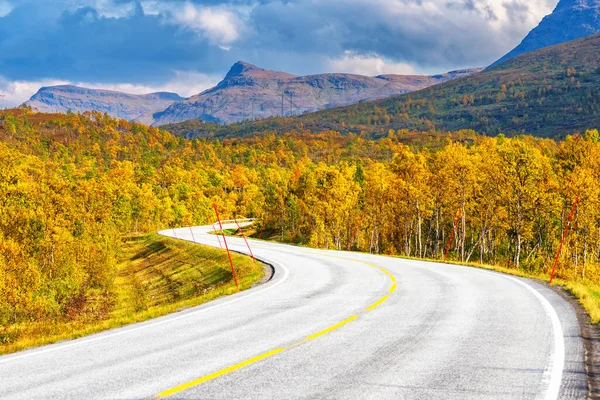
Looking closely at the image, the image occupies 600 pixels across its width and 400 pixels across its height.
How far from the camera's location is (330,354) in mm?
8141

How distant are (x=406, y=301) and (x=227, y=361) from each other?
6.92 meters

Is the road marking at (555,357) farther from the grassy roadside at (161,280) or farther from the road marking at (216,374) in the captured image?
the grassy roadside at (161,280)

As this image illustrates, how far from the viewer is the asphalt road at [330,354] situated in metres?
6.55

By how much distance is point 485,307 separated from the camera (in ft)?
40.8

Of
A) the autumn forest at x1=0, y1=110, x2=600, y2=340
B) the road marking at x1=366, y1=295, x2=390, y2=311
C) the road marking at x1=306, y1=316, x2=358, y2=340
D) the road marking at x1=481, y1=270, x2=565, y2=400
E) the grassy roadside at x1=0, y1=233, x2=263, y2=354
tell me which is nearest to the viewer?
the road marking at x1=481, y1=270, x2=565, y2=400

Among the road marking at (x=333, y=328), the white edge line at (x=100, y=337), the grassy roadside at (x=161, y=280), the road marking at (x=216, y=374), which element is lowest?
the grassy roadside at (x=161, y=280)

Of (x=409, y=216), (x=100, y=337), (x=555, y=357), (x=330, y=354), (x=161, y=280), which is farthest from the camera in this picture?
(x=409, y=216)

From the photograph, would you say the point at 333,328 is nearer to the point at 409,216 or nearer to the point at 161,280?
the point at 161,280

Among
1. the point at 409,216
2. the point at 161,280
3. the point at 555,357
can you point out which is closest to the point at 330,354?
the point at 555,357

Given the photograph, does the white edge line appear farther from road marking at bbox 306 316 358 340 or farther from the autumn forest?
the autumn forest

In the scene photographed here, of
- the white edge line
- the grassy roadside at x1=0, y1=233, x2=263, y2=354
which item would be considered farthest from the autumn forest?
the white edge line

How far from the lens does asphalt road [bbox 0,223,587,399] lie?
21.5ft

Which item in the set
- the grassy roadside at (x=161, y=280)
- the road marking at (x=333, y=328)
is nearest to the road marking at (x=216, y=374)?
the road marking at (x=333, y=328)

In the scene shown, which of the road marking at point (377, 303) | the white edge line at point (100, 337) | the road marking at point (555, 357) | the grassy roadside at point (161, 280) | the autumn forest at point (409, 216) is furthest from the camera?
the autumn forest at point (409, 216)
